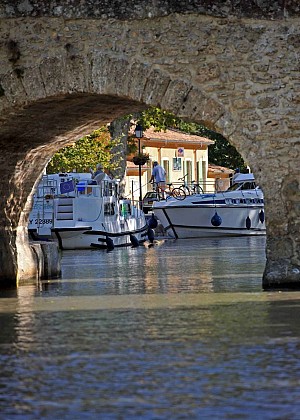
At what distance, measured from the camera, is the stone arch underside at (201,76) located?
558 inches

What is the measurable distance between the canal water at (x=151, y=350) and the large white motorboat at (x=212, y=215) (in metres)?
21.5

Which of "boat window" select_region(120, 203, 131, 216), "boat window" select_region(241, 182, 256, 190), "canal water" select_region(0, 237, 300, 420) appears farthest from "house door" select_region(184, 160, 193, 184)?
"canal water" select_region(0, 237, 300, 420)

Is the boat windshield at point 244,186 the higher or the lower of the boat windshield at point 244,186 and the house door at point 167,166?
the lower

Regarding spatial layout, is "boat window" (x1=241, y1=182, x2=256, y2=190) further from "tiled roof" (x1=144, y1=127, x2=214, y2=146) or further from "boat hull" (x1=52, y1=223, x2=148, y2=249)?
"tiled roof" (x1=144, y1=127, x2=214, y2=146)

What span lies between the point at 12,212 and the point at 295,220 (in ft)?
15.7

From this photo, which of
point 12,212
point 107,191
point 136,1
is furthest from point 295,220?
point 107,191

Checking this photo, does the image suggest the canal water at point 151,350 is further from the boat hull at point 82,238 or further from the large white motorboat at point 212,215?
the large white motorboat at point 212,215

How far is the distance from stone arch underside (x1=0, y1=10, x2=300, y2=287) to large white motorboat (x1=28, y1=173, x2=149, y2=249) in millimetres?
16430

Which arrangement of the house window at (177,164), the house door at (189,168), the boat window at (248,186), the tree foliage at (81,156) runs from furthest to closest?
1. the house door at (189,168)
2. the house window at (177,164)
3. the boat window at (248,186)
4. the tree foliage at (81,156)

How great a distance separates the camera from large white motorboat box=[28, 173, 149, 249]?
3156 centimetres

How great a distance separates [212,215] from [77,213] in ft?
25.7

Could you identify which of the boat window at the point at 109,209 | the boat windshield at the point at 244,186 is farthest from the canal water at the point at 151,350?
the boat windshield at the point at 244,186

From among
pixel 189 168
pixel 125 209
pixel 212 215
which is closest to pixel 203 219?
pixel 212 215

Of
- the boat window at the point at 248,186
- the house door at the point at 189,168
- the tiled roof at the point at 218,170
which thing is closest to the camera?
the boat window at the point at 248,186
